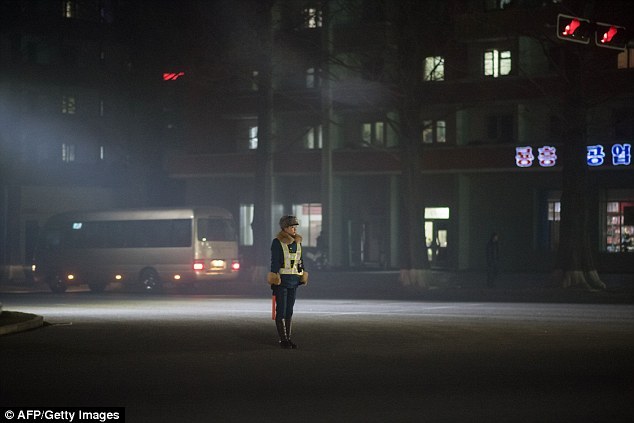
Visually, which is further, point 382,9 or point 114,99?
point 114,99

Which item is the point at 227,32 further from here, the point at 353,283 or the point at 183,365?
the point at 183,365

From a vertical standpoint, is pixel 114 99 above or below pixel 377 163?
above

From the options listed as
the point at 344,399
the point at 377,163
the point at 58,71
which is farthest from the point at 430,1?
the point at 58,71

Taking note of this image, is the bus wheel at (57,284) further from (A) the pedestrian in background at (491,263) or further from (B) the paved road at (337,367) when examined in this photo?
(B) the paved road at (337,367)

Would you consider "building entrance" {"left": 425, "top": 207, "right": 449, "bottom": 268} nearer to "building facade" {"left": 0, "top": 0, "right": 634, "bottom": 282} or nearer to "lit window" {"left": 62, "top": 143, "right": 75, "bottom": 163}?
"building facade" {"left": 0, "top": 0, "right": 634, "bottom": 282}

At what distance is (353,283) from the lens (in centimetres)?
4519

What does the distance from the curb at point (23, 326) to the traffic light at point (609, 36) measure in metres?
12.8

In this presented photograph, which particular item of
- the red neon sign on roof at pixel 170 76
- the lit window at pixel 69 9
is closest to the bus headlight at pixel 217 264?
the red neon sign on roof at pixel 170 76

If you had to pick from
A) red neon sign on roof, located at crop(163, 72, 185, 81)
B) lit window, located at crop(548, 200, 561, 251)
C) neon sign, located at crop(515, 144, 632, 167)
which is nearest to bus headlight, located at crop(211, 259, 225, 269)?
neon sign, located at crop(515, 144, 632, 167)

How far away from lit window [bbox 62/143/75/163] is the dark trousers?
192ft

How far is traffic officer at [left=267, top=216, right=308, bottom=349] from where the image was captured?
17484mm

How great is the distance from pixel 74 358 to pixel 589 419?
7935mm

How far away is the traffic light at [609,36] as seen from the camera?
25594 millimetres

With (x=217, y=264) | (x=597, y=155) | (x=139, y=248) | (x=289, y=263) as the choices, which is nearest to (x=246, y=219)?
(x=139, y=248)
